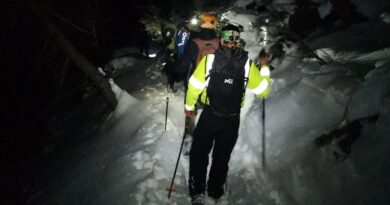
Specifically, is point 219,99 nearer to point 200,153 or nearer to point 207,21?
point 200,153

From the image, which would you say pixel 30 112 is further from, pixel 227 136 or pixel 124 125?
pixel 227 136

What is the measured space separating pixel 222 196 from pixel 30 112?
15.8 metres

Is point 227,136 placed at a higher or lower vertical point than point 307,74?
lower

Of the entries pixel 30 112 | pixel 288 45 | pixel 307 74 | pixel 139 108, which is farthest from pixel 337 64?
pixel 30 112

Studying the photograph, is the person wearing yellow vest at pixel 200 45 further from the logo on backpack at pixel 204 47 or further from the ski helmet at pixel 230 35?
the ski helmet at pixel 230 35

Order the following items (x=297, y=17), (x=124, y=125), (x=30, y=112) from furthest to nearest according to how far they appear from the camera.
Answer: (x=30, y=112) → (x=297, y=17) → (x=124, y=125)

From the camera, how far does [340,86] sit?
5.41m

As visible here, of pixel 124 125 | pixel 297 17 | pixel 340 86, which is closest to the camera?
pixel 340 86

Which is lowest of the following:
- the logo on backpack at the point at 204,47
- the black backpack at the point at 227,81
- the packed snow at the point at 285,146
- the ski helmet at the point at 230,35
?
the packed snow at the point at 285,146

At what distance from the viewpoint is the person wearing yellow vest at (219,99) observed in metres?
4.52

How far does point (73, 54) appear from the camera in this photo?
8.53 meters

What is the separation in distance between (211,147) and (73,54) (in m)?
5.33

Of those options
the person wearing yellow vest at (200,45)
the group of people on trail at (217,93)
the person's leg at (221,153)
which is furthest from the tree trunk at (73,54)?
the person's leg at (221,153)

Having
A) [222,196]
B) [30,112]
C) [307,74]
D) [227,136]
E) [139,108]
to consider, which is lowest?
[30,112]
